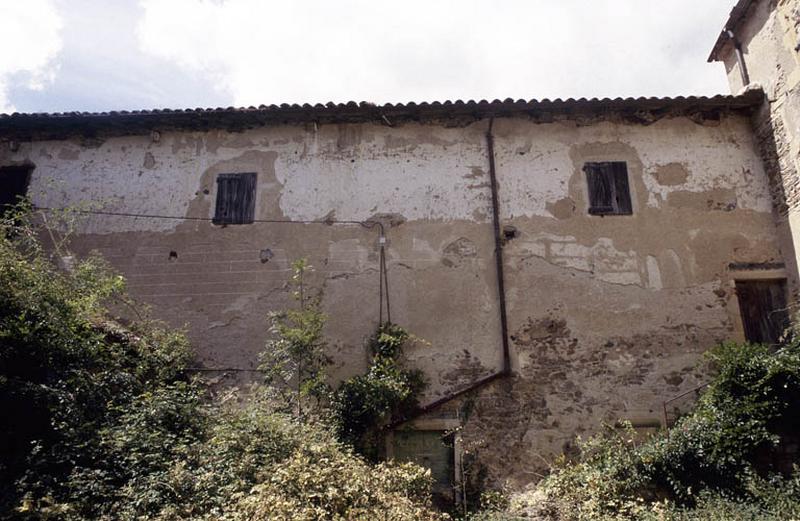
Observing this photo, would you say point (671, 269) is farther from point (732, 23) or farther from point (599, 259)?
point (732, 23)

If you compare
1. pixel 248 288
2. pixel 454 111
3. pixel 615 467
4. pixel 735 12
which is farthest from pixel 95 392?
pixel 735 12

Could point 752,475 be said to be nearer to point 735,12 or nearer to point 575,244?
point 575,244

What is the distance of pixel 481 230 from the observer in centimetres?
999

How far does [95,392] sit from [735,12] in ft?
40.3

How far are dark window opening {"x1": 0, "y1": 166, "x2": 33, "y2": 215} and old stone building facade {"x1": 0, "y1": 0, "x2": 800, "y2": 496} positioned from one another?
2.1 inches

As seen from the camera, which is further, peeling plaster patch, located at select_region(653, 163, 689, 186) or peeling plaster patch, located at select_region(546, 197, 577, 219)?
peeling plaster patch, located at select_region(653, 163, 689, 186)

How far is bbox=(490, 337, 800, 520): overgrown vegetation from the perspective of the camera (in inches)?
253

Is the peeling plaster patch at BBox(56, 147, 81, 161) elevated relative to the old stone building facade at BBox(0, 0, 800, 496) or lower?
elevated

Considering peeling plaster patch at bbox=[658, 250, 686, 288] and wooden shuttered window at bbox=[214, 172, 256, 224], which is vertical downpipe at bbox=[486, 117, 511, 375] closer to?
peeling plaster patch at bbox=[658, 250, 686, 288]

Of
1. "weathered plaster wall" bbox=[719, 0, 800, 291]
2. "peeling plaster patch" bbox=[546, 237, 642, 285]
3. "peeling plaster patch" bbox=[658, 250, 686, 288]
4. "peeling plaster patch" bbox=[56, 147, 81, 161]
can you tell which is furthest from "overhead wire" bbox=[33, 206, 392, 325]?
"weathered plaster wall" bbox=[719, 0, 800, 291]

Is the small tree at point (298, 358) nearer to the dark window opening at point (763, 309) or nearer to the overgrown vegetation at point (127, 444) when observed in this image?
the overgrown vegetation at point (127, 444)

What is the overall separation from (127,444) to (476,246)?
6007 mm

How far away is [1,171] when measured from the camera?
1115 cm

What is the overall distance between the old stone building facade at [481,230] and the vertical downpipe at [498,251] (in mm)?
39
